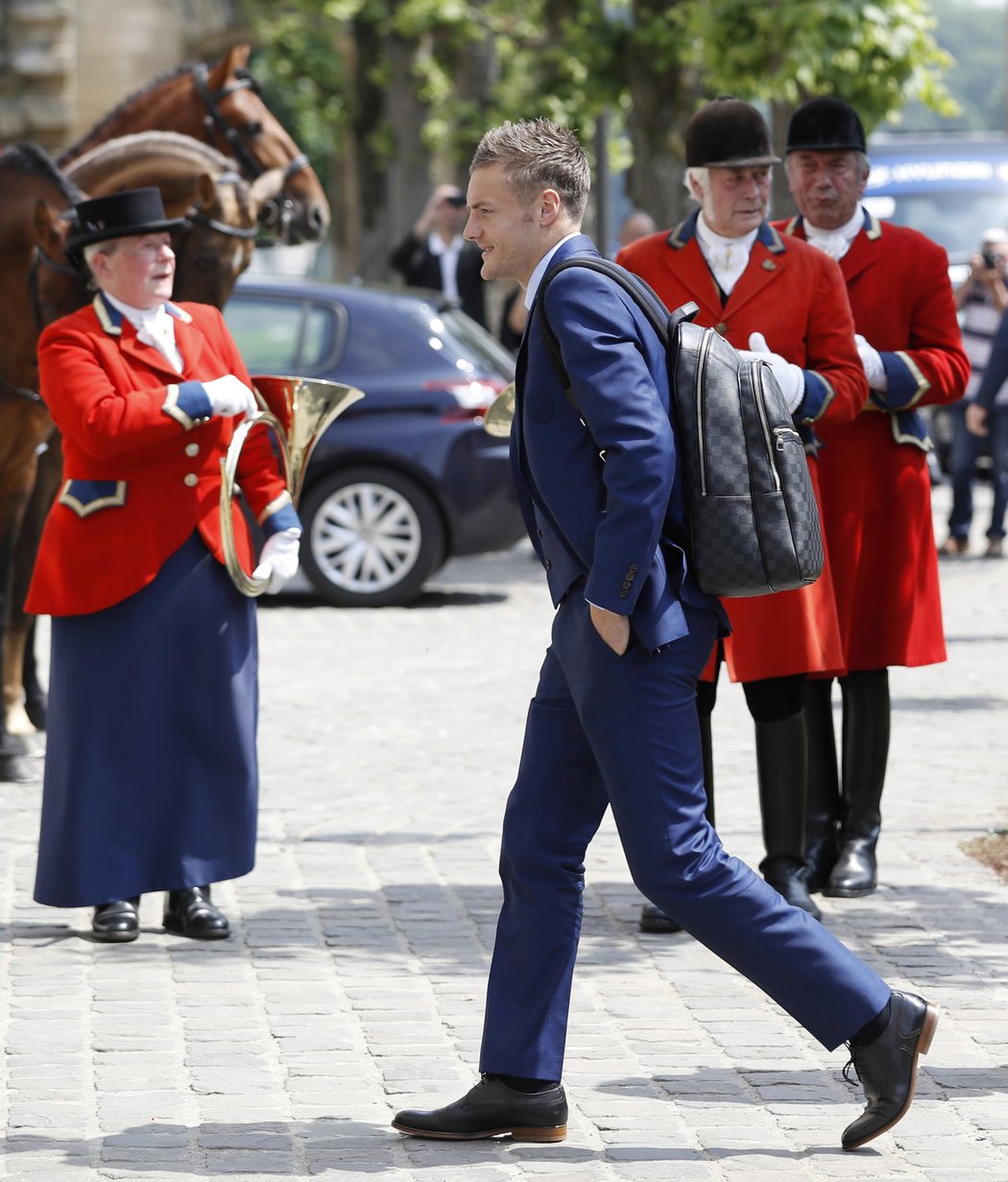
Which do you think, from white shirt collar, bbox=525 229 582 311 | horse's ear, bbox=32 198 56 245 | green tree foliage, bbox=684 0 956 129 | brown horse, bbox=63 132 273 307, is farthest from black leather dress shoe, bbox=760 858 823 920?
green tree foliage, bbox=684 0 956 129

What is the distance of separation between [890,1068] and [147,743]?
93.8 inches

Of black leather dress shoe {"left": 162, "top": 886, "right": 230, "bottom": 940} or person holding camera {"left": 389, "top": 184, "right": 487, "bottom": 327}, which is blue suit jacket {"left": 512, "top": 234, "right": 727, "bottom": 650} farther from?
person holding camera {"left": 389, "top": 184, "right": 487, "bottom": 327}

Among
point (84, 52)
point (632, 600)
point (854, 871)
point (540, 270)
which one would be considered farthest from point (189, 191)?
point (84, 52)

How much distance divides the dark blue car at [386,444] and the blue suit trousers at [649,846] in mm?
8691

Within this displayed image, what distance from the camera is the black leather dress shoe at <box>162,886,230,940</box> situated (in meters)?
6.40

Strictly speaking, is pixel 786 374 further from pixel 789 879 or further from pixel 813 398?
pixel 789 879

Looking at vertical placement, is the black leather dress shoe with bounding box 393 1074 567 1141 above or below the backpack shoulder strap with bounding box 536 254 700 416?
below

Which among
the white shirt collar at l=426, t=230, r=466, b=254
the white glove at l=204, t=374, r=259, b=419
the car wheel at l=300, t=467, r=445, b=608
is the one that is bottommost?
the car wheel at l=300, t=467, r=445, b=608

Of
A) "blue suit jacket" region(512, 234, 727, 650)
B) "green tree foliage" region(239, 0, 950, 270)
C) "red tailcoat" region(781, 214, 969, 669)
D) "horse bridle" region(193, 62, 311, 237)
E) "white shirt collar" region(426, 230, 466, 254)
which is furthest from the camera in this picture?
"white shirt collar" region(426, 230, 466, 254)

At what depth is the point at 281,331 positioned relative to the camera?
533 inches

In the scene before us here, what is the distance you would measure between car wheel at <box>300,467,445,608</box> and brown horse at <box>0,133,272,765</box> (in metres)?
3.65

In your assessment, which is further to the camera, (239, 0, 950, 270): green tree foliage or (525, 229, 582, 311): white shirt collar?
(239, 0, 950, 270): green tree foliage

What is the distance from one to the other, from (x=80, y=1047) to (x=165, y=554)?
53.9 inches

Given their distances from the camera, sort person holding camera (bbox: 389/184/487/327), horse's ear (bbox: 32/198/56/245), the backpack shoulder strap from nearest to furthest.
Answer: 1. the backpack shoulder strap
2. horse's ear (bbox: 32/198/56/245)
3. person holding camera (bbox: 389/184/487/327)
